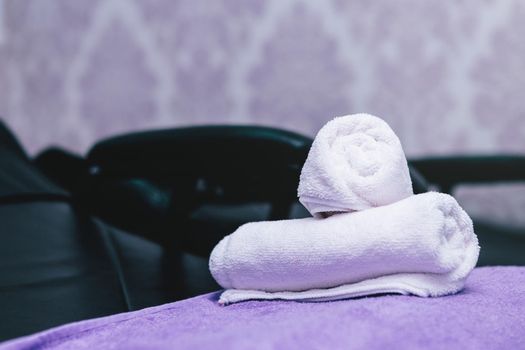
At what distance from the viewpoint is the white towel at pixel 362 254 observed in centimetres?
53

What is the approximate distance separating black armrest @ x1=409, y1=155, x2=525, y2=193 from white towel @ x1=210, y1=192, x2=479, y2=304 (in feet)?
2.10

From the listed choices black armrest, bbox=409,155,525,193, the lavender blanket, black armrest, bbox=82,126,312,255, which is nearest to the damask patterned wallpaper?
black armrest, bbox=409,155,525,193

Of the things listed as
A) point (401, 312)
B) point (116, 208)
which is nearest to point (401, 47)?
point (116, 208)

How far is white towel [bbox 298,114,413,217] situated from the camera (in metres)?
0.56

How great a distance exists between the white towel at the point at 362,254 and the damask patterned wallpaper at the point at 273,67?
1.33 metres

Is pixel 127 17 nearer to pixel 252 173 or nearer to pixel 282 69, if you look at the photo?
pixel 282 69

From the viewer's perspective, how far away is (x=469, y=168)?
1.21 meters

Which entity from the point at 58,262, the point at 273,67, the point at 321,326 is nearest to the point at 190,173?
the point at 58,262

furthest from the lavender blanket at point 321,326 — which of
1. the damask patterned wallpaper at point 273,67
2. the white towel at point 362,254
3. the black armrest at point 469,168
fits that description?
the damask patterned wallpaper at point 273,67

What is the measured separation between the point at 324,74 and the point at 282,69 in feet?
0.49

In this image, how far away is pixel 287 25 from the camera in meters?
1.97

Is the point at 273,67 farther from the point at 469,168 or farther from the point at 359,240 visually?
the point at 359,240

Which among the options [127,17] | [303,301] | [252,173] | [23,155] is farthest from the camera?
[127,17]

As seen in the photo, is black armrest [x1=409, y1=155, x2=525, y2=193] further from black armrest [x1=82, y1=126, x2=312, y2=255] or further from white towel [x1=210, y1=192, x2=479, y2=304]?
white towel [x1=210, y1=192, x2=479, y2=304]
